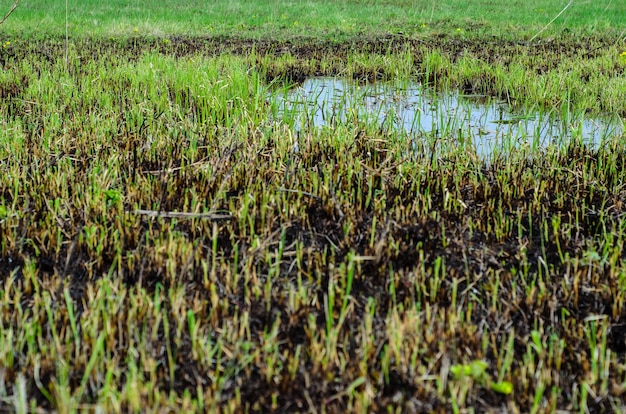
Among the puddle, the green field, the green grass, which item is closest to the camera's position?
the green field

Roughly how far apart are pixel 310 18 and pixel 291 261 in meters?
9.49

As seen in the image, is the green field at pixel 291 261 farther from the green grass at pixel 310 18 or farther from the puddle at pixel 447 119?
the green grass at pixel 310 18

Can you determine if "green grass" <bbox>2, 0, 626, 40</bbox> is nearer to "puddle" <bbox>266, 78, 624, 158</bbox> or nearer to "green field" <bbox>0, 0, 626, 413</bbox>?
"puddle" <bbox>266, 78, 624, 158</bbox>

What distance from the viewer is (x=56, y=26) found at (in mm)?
9734

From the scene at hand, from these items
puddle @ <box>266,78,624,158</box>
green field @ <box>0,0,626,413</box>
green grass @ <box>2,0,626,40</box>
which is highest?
green grass @ <box>2,0,626,40</box>

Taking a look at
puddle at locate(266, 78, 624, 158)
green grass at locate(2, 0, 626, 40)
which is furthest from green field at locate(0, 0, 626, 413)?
green grass at locate(2, 0, 626, 40)

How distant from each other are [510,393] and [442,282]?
612 mm

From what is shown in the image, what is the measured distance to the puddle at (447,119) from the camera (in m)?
3.92

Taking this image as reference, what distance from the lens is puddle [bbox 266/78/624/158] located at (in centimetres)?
392

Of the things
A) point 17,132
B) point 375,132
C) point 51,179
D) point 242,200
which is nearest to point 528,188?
point 375,132

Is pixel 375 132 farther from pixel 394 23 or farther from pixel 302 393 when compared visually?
pixel 394 23

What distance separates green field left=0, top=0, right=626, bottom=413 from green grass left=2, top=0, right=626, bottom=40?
15.4ft

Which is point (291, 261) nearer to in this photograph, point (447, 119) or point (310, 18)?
point (447, 119)

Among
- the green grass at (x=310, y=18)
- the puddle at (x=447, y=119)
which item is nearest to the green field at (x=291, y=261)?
the puddle at (x=447, y=119)
